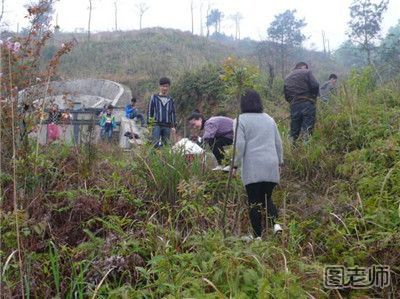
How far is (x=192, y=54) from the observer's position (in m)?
40.0

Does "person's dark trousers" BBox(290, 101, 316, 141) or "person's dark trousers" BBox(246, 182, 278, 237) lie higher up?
"person's dark trousers" BBox(290, 101, 316, 141)

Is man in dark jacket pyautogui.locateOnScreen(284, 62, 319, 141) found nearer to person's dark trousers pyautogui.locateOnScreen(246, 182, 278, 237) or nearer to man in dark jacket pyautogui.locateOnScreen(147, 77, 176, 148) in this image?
man in dark jacket pyautogui.locateOnScreen(147, 77, 176, 148)

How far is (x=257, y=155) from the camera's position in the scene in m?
4.27

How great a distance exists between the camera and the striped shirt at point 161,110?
755cm

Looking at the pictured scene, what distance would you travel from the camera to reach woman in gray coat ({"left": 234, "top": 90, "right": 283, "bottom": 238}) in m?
4.21

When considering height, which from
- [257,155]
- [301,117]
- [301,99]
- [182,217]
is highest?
[301,99]

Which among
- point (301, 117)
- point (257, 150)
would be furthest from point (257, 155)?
point (301, 117)

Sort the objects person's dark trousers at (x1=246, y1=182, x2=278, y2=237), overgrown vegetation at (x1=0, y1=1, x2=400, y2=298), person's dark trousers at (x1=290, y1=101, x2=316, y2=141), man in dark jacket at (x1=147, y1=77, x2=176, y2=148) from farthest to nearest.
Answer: man in dark jacket at (x1=147, y1=77, x2=176, y2=148), person's dark trousers at (x1=290, y1=101, x2=316, y2=141), person's dark trousers at (x1=246, y1=182, x2=278, y2=237), overgrown vegetation at (x1=0, y1=1, x2=400, y2=298)

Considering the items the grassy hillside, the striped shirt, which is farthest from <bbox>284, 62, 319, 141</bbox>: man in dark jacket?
the striped shirt

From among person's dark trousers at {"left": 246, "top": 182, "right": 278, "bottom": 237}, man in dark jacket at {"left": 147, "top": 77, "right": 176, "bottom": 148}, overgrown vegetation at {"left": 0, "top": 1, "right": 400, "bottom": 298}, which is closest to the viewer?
overgrown vegetation at {"left": 0, "top": 1, "right": 400, "bottom": 298}

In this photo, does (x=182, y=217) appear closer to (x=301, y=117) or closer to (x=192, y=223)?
(x=192, y=223)

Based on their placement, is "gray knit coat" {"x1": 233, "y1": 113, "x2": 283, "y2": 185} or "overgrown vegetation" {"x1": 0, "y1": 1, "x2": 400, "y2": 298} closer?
"overgrown vegetation" {"x1": 0, "y1": 1, "x2": 400, "y2": 298}

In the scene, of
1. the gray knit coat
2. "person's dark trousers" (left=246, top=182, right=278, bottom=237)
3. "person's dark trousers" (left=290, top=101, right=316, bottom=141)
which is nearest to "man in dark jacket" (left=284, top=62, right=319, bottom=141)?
"person's dark trousers" (left=290, top=101, right=316, bottom=141)

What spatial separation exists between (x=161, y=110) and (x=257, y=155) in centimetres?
357
